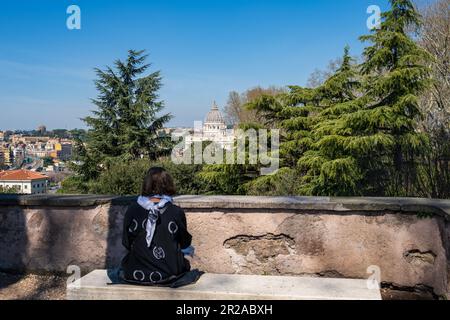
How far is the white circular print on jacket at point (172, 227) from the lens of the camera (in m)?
2.93

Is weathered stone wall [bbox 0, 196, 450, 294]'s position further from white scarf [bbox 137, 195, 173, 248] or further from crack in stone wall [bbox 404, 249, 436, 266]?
white scarf [bbox 137, 195, 173, 248]

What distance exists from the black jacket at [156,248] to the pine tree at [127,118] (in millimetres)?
22027

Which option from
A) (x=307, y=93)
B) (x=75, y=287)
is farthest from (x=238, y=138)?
(x=75, y=287)

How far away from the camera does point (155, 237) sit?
114 inches

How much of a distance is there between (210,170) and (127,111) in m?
10.7

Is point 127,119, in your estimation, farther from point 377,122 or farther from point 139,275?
point 139,275

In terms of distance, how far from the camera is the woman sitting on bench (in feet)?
9.55

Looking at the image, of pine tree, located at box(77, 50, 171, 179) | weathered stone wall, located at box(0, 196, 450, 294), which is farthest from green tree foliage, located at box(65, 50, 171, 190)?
weathered stone wall, located at box(0, 196, 450, 294)

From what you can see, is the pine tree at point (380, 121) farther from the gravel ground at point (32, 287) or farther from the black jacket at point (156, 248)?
the black jacket at point (156, 248)

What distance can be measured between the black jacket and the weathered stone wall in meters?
1.06

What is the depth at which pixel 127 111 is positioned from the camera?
1006 inches

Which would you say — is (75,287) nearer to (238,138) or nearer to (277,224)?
(277,224)

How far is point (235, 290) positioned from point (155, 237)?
691 millimetres

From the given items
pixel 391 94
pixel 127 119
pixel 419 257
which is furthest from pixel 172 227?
pixel 127 119
